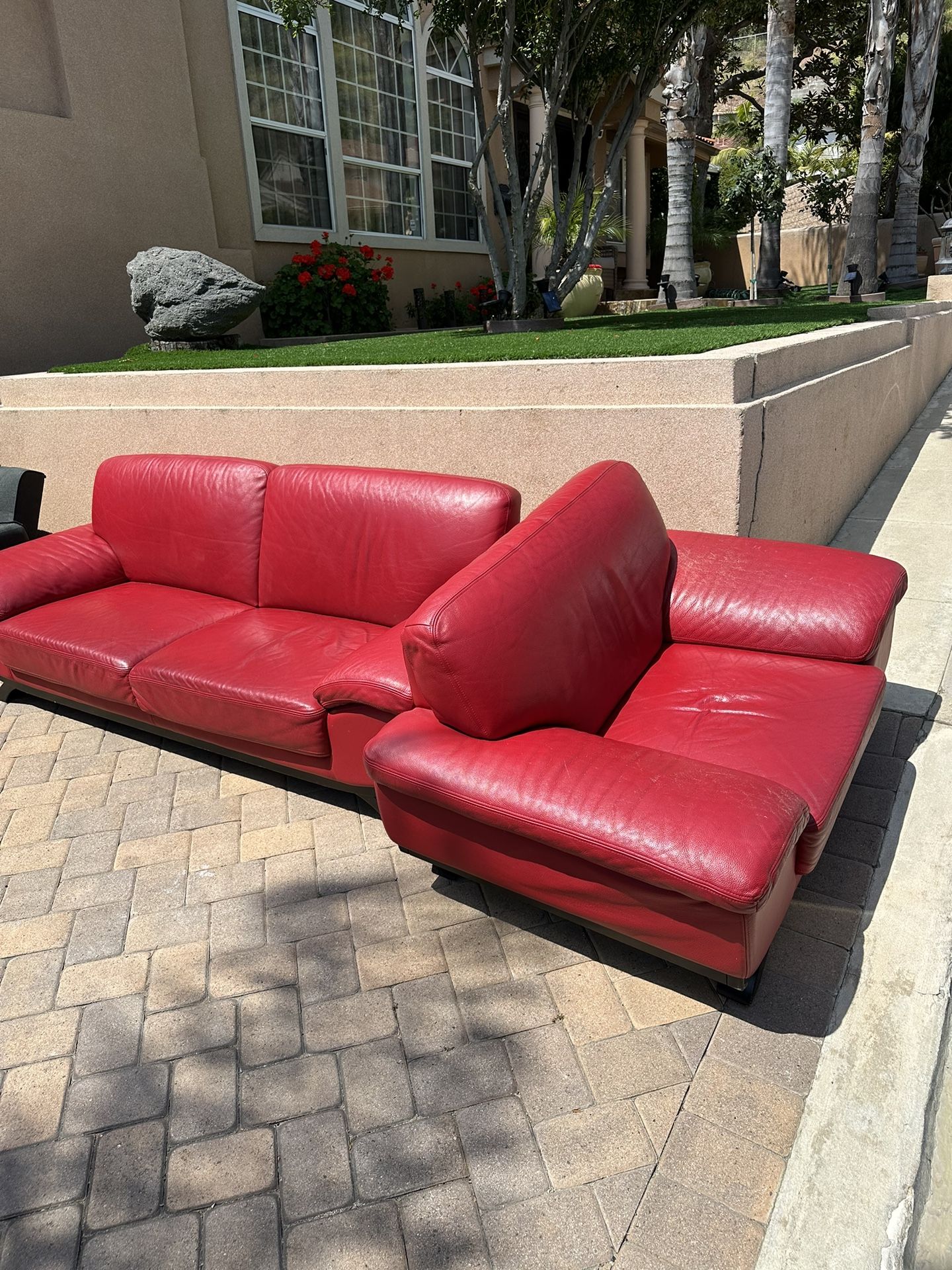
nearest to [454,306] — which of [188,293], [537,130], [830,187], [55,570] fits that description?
[537,130]

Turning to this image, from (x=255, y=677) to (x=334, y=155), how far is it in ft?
33.5

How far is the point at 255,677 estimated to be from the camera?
3.27 m

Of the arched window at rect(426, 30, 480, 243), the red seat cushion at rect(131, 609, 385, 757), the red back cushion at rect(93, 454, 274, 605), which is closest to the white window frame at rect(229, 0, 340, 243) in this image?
the arched window at rect(426, 30, 480, 243)

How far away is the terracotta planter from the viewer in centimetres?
1352

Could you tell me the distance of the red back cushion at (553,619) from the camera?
7.94 feet

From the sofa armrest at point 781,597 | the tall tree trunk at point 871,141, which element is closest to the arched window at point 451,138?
the tall tree trunk at point 871,141

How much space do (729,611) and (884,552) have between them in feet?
8.96

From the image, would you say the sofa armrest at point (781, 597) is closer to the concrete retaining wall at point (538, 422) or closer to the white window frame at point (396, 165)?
the concrete retaining wall at point (538, 422)

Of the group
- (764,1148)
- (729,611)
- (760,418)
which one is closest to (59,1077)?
(764,1148)

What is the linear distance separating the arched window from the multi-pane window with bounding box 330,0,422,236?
1.48 feet

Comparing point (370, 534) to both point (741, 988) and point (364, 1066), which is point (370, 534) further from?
point (741, 988)

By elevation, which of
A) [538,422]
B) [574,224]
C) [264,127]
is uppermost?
[264,127]

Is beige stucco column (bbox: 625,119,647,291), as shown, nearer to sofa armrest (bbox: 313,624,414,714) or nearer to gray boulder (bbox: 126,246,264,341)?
gray boulder (bbox: 126,246,264,341)

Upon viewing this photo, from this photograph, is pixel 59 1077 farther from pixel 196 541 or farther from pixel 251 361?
pixel 251 361
